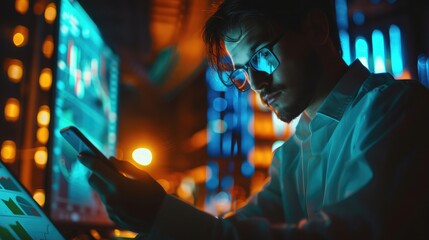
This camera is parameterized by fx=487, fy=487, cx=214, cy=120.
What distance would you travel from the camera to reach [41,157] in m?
2.12

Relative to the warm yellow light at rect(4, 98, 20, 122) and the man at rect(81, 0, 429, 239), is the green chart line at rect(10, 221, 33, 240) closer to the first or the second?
the man at rect(81, 0, 429, 239)

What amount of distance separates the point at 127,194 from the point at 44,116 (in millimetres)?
1329

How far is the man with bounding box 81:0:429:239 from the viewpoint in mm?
1000

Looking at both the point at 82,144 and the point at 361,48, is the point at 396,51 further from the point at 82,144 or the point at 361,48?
the point at 82,144

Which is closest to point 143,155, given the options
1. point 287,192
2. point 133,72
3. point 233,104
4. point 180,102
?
point 133,72

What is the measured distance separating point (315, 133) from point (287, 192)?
1.04 feet

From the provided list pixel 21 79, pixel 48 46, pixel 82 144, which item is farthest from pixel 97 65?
pixel 82 144

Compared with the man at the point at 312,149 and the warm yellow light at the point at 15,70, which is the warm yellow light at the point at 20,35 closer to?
the warm yellow light at the point at 15,70

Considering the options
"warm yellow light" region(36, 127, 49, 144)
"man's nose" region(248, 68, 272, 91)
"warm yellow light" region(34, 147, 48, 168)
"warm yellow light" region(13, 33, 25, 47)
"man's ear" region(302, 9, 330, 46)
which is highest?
"warm yellow light" region(13, 33, 25, 47)

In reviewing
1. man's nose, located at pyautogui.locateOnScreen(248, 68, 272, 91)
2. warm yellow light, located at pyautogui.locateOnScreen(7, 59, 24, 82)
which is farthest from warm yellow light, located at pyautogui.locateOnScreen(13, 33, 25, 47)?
man's nose, located at pyautogui.locateOnScreen(248, 68, 272, 91)

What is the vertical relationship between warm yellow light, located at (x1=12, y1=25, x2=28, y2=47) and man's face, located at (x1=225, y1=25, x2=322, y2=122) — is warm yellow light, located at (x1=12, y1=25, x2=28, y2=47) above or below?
above

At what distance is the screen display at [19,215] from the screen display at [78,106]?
0.64m

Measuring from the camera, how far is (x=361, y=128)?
3.92 ft

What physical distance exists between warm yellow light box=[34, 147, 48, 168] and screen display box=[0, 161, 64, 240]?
650mm
